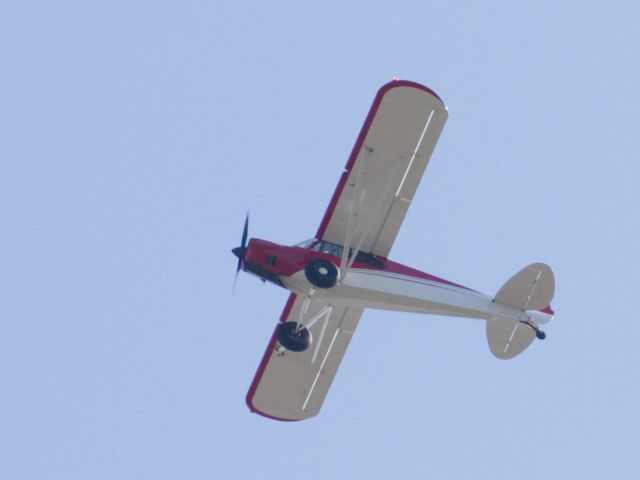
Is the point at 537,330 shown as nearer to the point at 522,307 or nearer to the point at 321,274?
the point at 522,307

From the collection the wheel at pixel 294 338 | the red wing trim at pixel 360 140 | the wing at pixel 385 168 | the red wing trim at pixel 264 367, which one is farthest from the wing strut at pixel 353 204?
the red wing trim at pixel 264 367

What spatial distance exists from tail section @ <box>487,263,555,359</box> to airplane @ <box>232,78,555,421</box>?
0.02m

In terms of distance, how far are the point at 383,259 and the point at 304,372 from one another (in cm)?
289

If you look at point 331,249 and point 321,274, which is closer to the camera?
point 321,274

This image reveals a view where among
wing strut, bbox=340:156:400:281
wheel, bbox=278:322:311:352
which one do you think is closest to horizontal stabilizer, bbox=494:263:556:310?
wing strut, bbox=340:156:400:281

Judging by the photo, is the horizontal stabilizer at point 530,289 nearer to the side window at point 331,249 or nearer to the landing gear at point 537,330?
the landing gear at point 537,330

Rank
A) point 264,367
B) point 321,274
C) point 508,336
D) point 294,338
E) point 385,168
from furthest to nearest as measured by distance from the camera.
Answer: point 264,367 < point 508,336 < point 385,168 < point 294,338 < point 321,274

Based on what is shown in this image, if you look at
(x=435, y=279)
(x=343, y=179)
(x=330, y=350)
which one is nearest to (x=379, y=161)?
(x=343, y=179)

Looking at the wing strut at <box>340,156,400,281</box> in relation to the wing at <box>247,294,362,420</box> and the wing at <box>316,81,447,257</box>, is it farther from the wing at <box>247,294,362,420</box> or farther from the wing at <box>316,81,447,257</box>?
the wing at <box>247,294,362,420</box>

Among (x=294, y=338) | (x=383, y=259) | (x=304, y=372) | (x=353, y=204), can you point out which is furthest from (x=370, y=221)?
(x=304, y=372)

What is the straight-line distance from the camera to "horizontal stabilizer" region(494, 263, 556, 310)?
21172mm

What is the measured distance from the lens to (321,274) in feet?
68.8

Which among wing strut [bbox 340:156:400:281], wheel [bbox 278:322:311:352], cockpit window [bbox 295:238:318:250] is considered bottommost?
wheel [bbox 278:322:311:352]

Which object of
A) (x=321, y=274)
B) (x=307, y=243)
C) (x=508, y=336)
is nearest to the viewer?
(x=321, y=274)
